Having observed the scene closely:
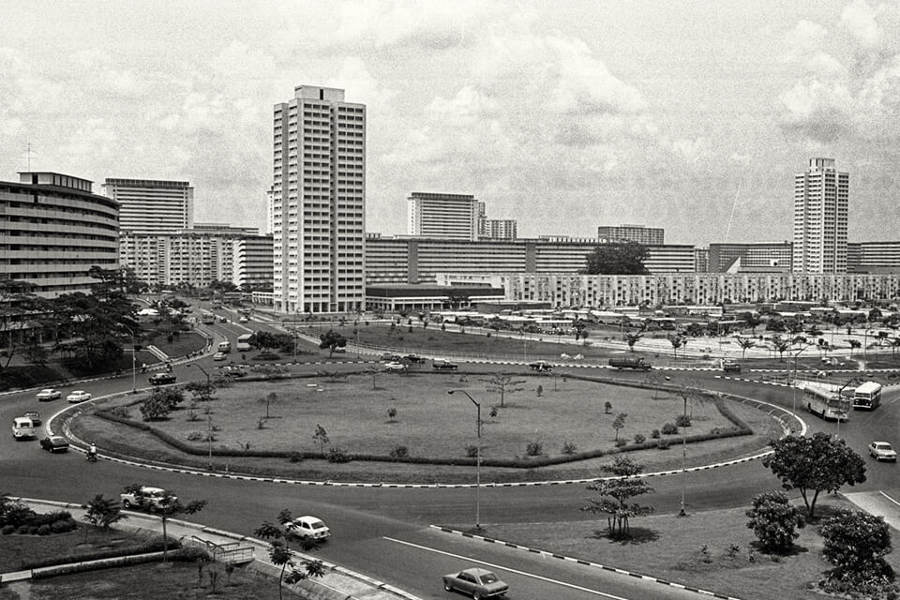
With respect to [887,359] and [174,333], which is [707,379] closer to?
[887,359]

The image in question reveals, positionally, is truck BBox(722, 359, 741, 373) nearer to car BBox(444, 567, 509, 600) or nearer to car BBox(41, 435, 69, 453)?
car BBox(41, 435, 69, 453)

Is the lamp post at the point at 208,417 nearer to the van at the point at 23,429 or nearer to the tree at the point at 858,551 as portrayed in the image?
the van at the point at 23,429

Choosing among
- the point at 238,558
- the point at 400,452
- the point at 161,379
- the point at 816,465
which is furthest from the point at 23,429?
the point at 816,465

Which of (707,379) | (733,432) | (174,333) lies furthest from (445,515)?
(174,333)

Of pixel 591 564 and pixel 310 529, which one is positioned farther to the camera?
pixel 310 529

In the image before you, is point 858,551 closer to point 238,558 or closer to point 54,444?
point 238,558

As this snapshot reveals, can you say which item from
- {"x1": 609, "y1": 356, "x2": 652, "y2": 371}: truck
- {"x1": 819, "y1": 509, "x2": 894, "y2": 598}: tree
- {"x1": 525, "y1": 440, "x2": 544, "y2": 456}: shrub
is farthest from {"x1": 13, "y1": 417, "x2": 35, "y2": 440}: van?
{"x1": 609, "y1": 356, "x2": 652, "y2": 371}: truck
